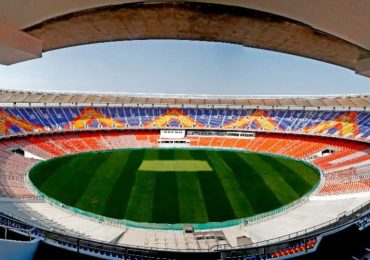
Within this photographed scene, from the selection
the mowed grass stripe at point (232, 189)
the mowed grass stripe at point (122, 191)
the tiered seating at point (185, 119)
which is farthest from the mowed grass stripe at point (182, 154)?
the tiered seating at point (185, 119)

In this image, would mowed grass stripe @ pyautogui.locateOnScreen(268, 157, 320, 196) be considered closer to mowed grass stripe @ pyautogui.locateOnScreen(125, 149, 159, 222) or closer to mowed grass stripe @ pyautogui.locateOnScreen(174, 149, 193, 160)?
mowed grass stripe @ pyautogui.locateOnScreen(174, 149, 193, 160)

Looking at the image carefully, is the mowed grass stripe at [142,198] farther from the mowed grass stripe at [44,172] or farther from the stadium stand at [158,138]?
the mowed grass stripe at [44,172]

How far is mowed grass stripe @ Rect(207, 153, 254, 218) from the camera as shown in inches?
685

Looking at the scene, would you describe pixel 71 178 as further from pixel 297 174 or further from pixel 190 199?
pixel 297 174

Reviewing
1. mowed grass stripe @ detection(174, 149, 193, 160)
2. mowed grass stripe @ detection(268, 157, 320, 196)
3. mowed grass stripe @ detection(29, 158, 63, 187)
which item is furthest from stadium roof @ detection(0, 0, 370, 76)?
mowed grass stripe @ detection(174, 149, 193, 160)

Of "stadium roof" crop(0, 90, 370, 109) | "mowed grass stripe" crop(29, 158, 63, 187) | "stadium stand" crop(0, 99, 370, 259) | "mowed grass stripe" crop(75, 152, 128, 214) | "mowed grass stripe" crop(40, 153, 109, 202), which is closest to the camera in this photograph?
"stadium stand" crop(0, 99, 370, 259)

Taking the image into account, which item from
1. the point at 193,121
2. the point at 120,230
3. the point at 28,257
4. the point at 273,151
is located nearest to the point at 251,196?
the point at 120,230

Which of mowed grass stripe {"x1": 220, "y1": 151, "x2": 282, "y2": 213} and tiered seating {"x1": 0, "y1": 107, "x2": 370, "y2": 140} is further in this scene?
tiered seating {"x1": 0, "y1": 107, "x2": 370, "y2": 140}

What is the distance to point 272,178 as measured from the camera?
75.4 ft

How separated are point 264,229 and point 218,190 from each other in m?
5.52

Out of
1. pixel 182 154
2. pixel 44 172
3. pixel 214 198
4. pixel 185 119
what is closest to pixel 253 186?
pixel 214 198

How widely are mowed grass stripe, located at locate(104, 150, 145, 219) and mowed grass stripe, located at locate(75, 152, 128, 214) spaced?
0.85 feet

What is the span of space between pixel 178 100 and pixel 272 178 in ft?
70.2

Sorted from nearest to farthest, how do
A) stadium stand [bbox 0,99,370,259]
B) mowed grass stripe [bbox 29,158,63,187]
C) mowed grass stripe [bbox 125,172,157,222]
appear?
stadium stand [bbox 0,99,370,259] → mowed grass stripe [bbox 125,172,157,222] → mowed grass stripe [bbox 29,158,63,187]
